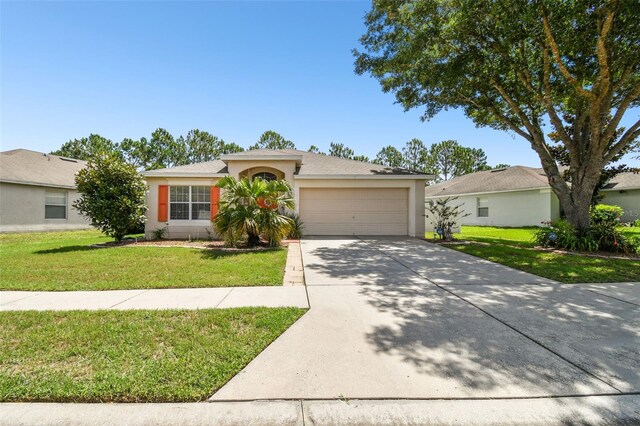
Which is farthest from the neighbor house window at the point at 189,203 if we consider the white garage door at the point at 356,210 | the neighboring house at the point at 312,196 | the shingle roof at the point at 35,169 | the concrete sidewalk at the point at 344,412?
the concrete sidewalk at the point at 344,412

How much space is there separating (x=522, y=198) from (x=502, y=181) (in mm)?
2271

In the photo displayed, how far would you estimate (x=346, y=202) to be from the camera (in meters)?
13.2

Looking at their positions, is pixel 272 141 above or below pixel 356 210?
above

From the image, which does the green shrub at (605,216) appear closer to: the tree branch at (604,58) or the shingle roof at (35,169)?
the tree branch at (604,58)

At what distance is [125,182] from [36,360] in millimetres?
9364

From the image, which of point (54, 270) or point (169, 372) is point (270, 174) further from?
point (169, 372)

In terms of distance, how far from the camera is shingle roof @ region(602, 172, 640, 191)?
Answer: 61.6ft

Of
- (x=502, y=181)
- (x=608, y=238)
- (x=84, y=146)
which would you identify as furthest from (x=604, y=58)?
(x=84, y=146)

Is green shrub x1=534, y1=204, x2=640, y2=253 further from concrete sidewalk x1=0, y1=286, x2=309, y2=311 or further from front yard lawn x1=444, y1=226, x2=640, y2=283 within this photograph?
concrete sidewalk x1=0, y1=286, x2=309, y2=311

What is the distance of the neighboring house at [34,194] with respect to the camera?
14.1m

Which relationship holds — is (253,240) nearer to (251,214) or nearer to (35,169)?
(251,214)

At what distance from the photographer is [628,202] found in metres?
19.4

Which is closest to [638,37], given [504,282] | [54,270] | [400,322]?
[504,282]

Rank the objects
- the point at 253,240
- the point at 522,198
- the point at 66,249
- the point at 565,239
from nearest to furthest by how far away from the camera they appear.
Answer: the point at 66,249
the point at 565,239
the point at 253,240
the point at 522,198
